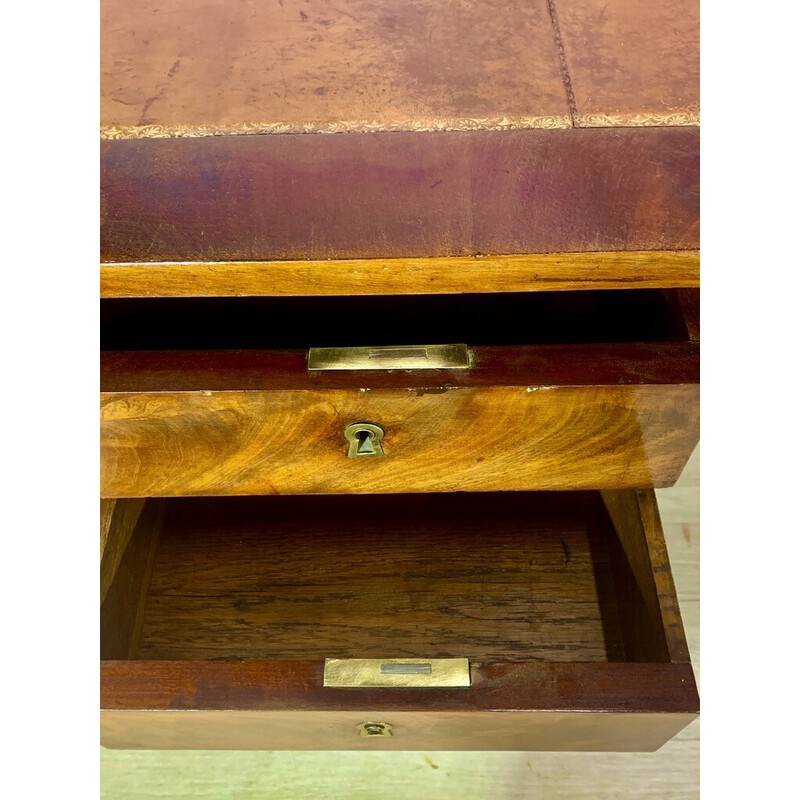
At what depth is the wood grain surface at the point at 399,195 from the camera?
1.41 feet

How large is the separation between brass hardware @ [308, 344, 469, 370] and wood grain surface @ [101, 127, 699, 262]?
8cm

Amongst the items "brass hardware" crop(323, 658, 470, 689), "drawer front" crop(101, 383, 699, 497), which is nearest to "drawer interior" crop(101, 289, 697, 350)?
"drawer front" crop(101, 383, 699, 497)

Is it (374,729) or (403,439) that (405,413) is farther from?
(374,729)

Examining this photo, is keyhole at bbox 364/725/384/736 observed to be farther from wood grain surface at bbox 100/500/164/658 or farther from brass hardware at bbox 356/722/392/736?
wood grain surface at bbox 100/500/164/658

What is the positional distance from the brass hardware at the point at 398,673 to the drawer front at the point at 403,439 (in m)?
0.12

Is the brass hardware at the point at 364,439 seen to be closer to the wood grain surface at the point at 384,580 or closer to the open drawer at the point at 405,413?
the open drawer at the point at 405,413

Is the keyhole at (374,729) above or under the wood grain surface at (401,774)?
above

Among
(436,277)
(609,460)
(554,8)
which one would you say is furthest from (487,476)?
(554,8)

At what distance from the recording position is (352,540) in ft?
2.58

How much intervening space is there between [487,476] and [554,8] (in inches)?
12.2

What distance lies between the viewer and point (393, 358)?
1.64 ft

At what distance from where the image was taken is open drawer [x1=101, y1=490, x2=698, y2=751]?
547 millimetres

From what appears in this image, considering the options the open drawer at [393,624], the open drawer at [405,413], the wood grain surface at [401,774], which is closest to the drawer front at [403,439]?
the open drawer at [405,413]

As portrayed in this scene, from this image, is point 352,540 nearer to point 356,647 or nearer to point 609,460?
point 356,647
